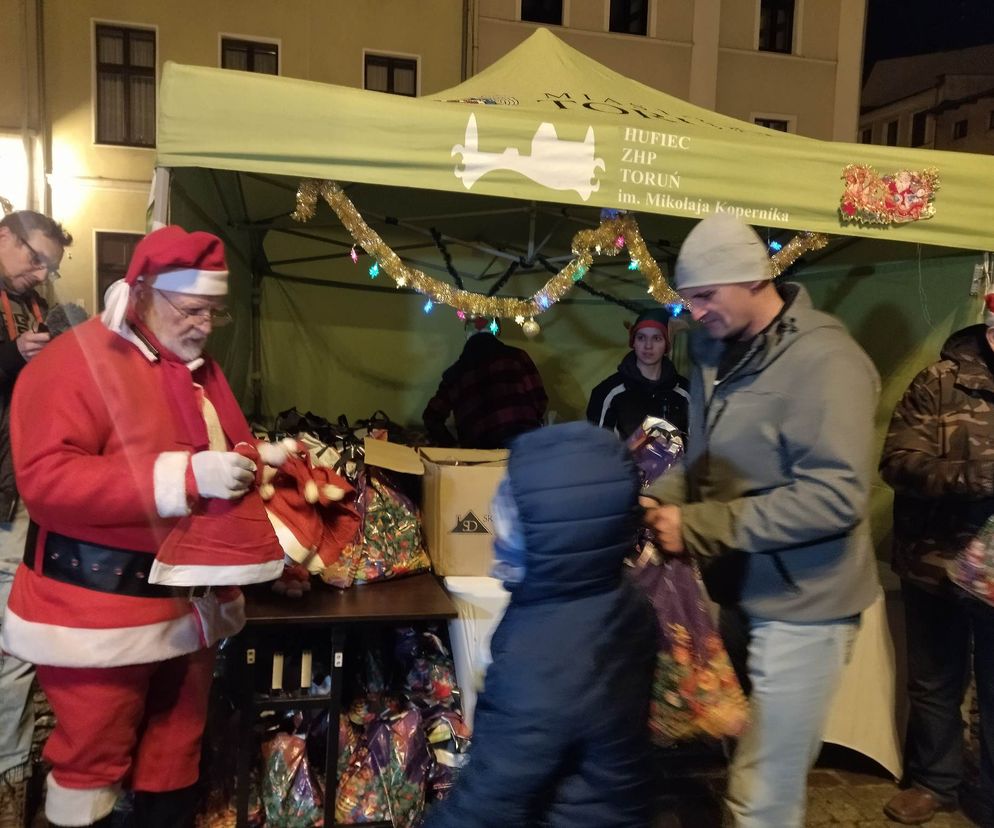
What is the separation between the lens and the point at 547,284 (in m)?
2.80

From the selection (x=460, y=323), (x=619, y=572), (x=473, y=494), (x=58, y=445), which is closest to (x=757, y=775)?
(x=619, y=572)

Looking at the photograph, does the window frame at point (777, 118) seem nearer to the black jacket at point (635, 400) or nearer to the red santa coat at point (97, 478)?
the black jacket at point (635, 400)

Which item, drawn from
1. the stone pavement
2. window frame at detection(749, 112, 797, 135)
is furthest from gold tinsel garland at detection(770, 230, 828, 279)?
window frame at detection(749, 112, 797, 135)

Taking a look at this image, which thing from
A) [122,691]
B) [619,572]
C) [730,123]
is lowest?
[122,691]

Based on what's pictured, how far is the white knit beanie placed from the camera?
1.62m

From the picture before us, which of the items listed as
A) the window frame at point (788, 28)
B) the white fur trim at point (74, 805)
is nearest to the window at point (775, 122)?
the window frame at point (788, 28)

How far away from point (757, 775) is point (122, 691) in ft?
4.77

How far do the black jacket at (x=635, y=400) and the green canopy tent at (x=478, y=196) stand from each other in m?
0.72

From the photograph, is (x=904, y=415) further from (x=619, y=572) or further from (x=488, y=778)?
(x=488, y=778)

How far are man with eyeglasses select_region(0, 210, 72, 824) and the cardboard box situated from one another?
4.11ft

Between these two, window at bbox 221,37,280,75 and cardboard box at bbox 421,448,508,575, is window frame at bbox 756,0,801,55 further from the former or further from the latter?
cardboard box at bbox 421,448,508,575

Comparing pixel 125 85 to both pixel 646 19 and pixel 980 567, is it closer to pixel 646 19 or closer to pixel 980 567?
pixel 646 19

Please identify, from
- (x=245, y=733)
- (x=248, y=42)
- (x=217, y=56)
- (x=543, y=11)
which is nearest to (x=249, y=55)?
(x=248, y=42)

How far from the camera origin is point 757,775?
170cm
